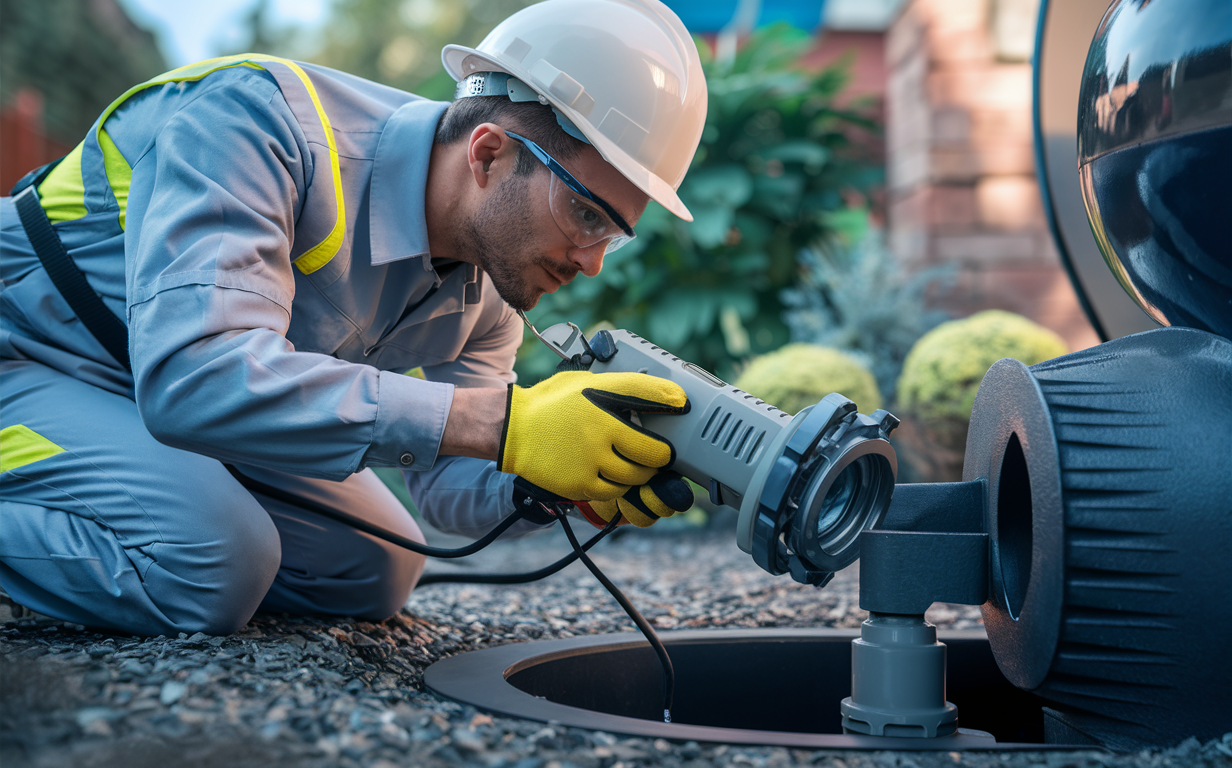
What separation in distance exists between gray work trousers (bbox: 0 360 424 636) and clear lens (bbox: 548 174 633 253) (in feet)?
Result: 2.33

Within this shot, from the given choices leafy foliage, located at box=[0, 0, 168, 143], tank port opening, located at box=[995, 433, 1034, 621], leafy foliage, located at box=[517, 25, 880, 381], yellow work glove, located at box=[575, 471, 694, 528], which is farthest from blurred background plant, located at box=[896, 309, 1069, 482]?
leafy foliage, located at box=[0, 0, 168, 143]

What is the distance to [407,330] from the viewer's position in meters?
1.83

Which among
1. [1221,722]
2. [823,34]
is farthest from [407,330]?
[823,34]

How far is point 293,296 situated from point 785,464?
804 mm

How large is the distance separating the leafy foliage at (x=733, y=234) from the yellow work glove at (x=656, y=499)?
2.85 m

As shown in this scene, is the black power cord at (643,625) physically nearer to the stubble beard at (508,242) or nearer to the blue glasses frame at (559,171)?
the stubble beard at (508,242)

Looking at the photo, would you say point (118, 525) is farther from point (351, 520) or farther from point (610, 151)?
point (610, 151)

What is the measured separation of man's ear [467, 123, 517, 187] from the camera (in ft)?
5.12

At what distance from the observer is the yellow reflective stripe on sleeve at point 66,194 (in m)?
1.59

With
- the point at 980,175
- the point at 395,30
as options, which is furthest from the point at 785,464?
the point at 395,30

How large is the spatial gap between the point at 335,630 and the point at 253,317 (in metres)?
0.66

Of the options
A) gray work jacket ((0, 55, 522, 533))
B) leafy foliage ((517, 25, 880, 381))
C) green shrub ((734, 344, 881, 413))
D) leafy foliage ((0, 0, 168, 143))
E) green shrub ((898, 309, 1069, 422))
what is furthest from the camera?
leafy foliage ((0, 0, 168, 143))

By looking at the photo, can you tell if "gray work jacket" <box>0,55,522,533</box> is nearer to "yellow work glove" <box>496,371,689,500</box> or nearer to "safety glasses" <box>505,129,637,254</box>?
"yellow work glove" <box>496,371,689,500</box>

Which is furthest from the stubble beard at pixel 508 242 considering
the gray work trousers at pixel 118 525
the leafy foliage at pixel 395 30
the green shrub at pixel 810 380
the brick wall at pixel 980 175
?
the leafy foliage at pixel 395 30
